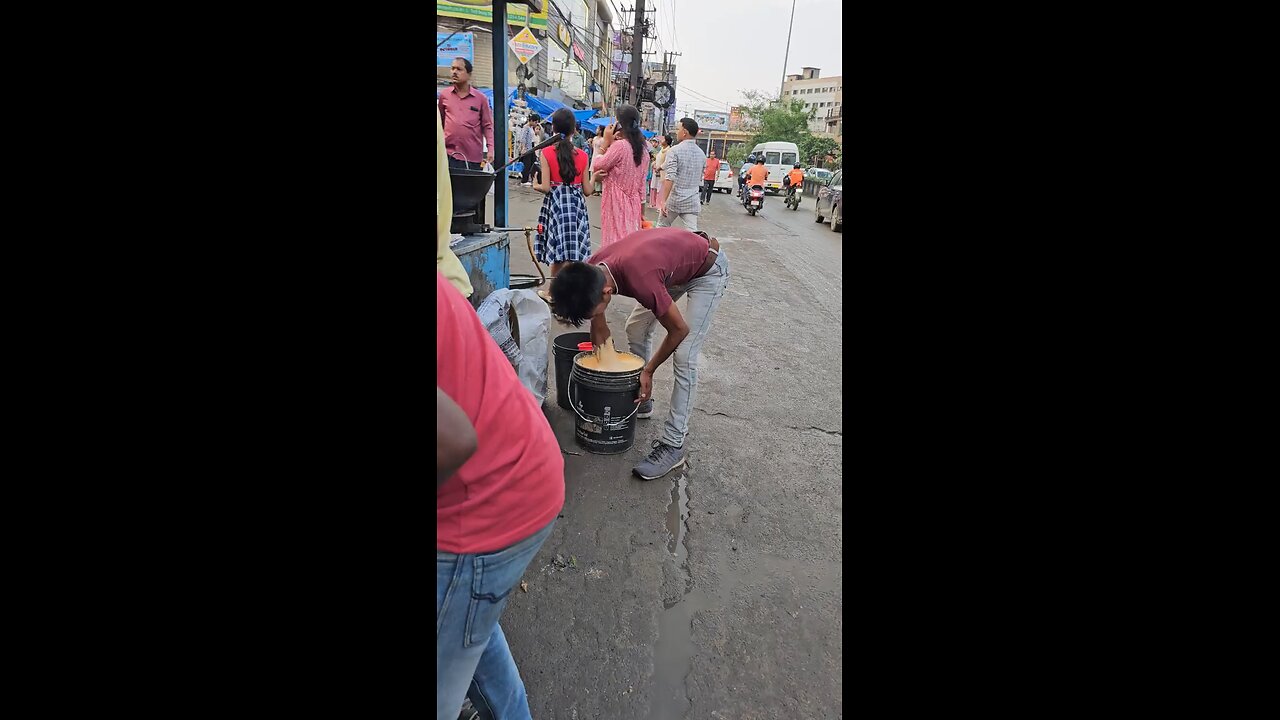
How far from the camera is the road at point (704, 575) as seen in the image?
79.3 inches

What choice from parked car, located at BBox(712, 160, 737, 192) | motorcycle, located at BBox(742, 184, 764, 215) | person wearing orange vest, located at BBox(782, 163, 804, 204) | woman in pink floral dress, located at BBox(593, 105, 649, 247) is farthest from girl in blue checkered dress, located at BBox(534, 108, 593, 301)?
parked car, located at BBox(712, 160, 737, 192)

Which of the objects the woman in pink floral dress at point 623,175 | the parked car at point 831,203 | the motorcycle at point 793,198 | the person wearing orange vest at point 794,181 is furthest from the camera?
the motorcycle at point 793,198

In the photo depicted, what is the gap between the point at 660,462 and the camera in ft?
10.8

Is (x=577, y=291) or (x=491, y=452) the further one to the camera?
(x=577, y=291)

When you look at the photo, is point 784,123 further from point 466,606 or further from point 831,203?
point 466,606

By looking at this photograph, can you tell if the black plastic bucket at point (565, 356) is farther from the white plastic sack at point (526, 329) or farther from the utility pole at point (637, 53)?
the utility pole at point (637, 53)

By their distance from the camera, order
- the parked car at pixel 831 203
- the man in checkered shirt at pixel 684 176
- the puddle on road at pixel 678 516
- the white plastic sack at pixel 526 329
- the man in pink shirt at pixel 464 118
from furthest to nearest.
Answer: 1. the parked car at pixel 831 203
2. the man in checkered shirt at pixel 684 176
3. the man in pink shirt at pixel 464 118
4. the white plastic sack at pixel 526 329
5. the puddle on road at pixel 678 516

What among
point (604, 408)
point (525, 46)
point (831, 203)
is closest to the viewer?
point (604, 408)

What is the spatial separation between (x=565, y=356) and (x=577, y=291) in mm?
1168

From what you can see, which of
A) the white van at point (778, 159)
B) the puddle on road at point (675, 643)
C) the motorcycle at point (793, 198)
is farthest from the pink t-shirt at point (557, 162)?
the white van at point (778, 159)

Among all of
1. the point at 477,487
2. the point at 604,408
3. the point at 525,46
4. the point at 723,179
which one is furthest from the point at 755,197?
the point at 477,487

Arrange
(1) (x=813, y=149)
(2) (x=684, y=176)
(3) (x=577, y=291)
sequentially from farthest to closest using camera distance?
(1) (x=813, y=149), (2) (x=684, y=176), (3) (x=577, y=291)
